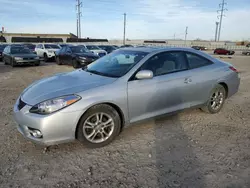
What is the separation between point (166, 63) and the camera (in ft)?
13.6

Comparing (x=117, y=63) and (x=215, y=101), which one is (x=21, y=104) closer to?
(x=117, y=63)

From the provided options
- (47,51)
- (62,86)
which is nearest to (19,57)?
(47,51)

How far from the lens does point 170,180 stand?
8.68 ft

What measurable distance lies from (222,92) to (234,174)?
265 centimetres

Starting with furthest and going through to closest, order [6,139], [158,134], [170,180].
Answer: [158,134] → [6,139] → [170,180]

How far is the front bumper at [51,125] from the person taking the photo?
298 centimetres

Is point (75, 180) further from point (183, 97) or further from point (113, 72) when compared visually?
point (183, 97)

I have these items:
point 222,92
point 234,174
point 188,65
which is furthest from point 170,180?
point 222,92

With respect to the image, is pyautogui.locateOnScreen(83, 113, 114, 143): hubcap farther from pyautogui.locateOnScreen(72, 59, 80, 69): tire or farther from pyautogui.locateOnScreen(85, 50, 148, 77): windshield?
pyautogui.locateOnScreen(72, 59, 80, 69): tire

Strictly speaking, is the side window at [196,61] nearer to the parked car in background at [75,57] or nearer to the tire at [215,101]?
the tire at [215,101]

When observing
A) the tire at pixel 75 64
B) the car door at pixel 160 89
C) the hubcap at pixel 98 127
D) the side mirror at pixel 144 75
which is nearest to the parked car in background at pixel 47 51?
the tire at pixel 75 64

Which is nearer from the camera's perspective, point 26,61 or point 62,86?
point 62,86

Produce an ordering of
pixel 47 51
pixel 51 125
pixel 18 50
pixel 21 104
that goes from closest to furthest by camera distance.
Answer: pixel 51 125, pixel 21 104, pixel 18 50, pixel 47 51

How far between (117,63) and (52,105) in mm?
1633
